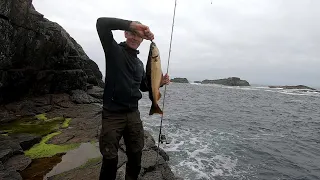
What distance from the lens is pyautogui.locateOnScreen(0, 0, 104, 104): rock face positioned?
53.4 feet

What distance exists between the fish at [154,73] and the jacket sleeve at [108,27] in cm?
64

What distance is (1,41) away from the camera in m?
15.5

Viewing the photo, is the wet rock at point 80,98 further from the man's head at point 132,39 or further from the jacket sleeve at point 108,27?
the jacket sleeve at point 108,27

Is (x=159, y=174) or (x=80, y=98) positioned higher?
(x=80, y=98)

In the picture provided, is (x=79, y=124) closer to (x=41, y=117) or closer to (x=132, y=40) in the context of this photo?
(x=41, y=117)

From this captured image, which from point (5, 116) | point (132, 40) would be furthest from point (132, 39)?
point (5, 116)

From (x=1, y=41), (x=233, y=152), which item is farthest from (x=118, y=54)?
(x=1, y=41)

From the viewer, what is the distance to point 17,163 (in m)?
7.99

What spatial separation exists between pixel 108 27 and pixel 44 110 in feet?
49.5

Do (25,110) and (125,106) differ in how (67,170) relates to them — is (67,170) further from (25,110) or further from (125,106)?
(25,110)

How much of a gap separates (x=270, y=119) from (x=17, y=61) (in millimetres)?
23084

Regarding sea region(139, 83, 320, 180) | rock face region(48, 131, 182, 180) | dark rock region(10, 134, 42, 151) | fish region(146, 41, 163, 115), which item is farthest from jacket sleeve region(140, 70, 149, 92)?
dark rock region(10, 134, 42, 151)

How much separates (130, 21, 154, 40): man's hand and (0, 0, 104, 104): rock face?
1442 cm

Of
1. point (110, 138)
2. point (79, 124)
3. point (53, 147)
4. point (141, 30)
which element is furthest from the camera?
point (79, 124)
